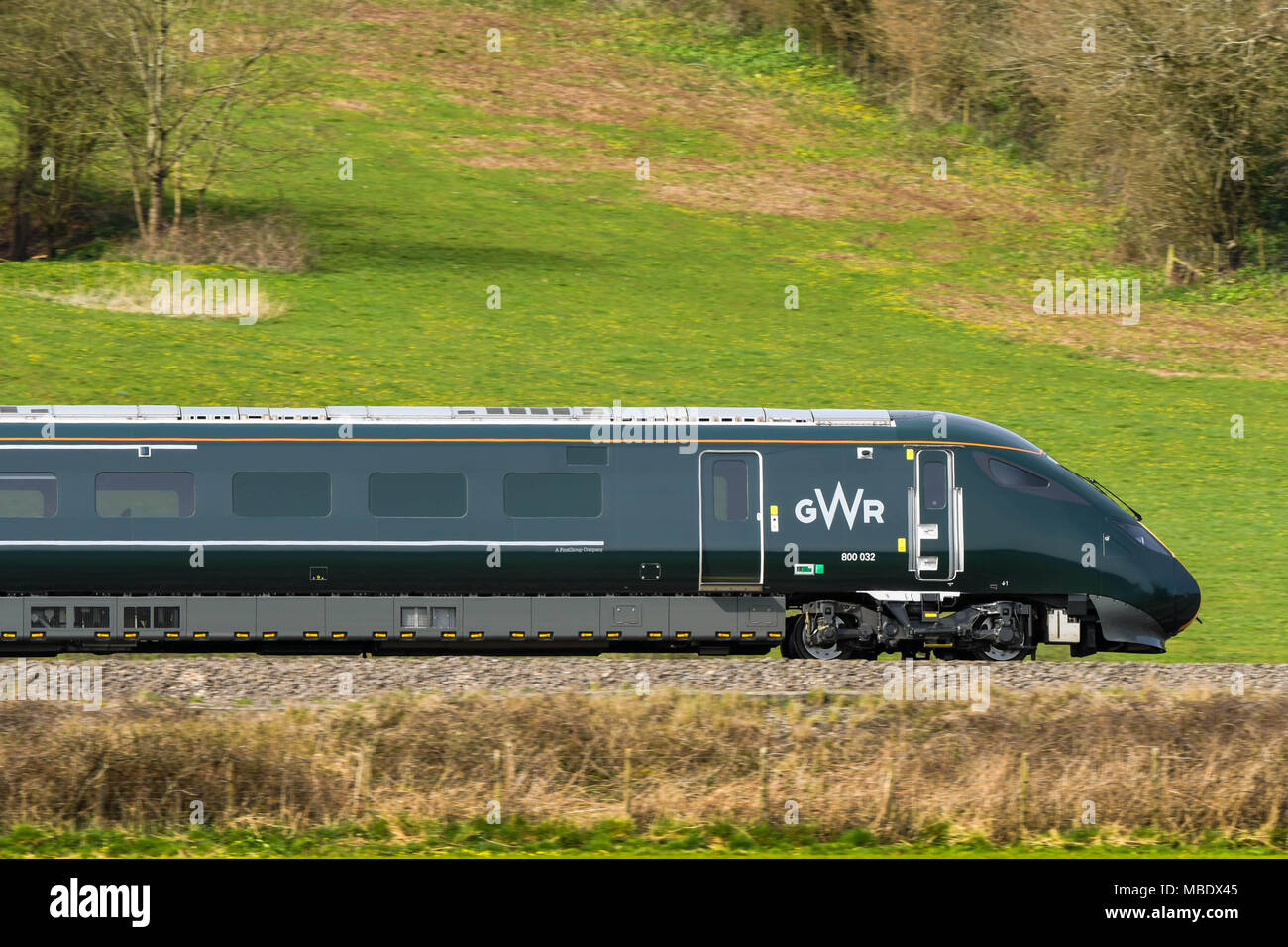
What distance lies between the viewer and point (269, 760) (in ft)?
51.4

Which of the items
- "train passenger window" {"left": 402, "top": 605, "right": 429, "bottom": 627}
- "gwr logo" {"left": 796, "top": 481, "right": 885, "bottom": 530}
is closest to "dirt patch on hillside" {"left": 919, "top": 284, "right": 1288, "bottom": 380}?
"gwr logo" {"left": 796, "top": 481, "right": 885, "bottom": 530}

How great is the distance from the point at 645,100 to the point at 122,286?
81.7 feet

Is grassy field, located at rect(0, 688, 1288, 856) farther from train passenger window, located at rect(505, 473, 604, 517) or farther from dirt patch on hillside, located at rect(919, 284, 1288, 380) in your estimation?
dirt patch on hillside, located at rect(919, 284, 1288, 380)

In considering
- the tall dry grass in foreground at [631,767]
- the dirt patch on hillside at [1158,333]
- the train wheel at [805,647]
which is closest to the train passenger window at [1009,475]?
the train wheel at [805,647]

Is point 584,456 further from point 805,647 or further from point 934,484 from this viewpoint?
point 934,484

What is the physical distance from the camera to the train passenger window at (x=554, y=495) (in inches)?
862

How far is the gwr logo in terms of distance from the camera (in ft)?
72.2

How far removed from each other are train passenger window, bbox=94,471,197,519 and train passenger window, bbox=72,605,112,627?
1.11m

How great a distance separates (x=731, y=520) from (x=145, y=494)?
706cm

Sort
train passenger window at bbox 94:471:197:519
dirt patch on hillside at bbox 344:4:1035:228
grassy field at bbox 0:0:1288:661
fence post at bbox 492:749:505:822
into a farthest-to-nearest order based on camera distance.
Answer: dirt patch on hillside at bbox 344:4:1035:228, grassy field at bbox 0:0:1288:661, train passenger window at bbox 94:471:197:519, fence post at bbox 492:749:505:822

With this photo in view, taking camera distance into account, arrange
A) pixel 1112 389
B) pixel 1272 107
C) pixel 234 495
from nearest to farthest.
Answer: pixel 234 495 < pixel 1112 389 < pixel 1272 107

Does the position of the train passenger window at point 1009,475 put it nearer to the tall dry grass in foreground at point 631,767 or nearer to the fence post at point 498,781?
the tall dry grass in foreground at point 631,767

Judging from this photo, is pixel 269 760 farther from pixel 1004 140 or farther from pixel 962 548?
pixel 1004 140

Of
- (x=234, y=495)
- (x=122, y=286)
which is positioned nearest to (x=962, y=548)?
(x=234, y=495)
